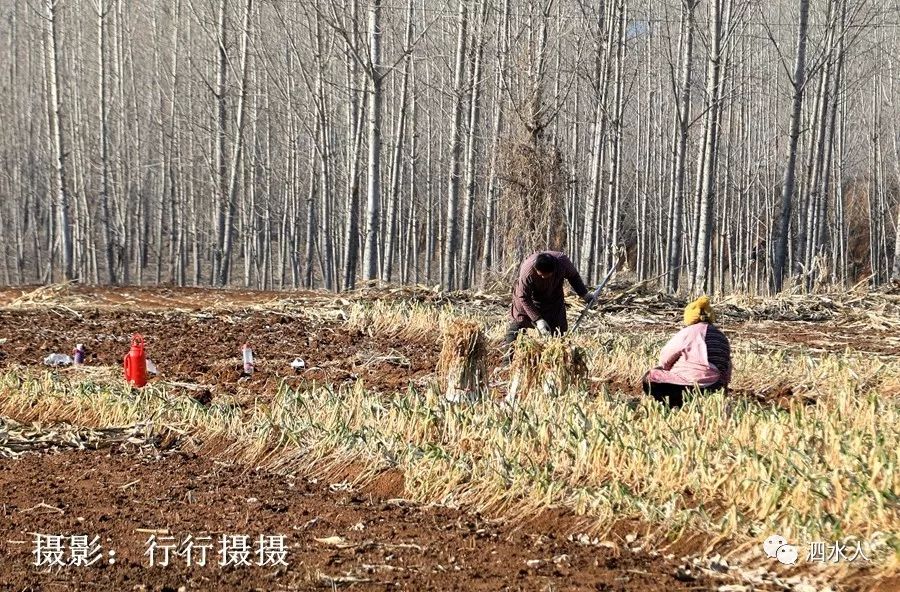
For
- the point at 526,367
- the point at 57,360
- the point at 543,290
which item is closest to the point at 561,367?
the point at 526,367

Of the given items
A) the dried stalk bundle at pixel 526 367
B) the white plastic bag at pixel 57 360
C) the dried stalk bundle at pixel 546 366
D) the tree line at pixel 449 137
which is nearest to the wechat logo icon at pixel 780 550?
the dried stalk bundle at pixel 546 366

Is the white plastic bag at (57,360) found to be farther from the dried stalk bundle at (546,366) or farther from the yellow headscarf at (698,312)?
the yellow headscarf at (698,312)

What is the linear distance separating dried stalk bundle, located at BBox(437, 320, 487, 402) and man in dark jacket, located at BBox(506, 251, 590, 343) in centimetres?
87

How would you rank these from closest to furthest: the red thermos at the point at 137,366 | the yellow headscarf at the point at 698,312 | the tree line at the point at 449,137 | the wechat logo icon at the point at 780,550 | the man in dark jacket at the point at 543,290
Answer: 1. the wechat logo icon at the point at 780,550
2. the yellow headscarf at the point at 698,312
3. the red thermos at the point at 137,366
4. the man in dark jacket at the point at 543,290
5. the tree line at the point at 449,137

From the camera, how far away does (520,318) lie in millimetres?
6977

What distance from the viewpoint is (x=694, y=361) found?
5352 mm

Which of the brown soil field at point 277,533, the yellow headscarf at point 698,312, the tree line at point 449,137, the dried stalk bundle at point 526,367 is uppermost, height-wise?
the tree line at point 449,137

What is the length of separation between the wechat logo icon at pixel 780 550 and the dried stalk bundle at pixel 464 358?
108 inches

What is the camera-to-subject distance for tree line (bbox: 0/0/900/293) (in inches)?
556

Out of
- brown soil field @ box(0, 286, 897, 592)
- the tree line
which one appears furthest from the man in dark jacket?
the tree line

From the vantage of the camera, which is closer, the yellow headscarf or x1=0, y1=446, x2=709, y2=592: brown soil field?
x1=0, y1=446, x2=709, y2=592: brown soil field

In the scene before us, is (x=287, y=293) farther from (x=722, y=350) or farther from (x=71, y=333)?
(x=722, y=350)

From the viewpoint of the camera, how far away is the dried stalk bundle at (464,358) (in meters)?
5.69

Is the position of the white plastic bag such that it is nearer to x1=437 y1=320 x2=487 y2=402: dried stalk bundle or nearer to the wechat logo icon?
x1=437 y1=320 x2=487 y2=402: dried stalk bundle
